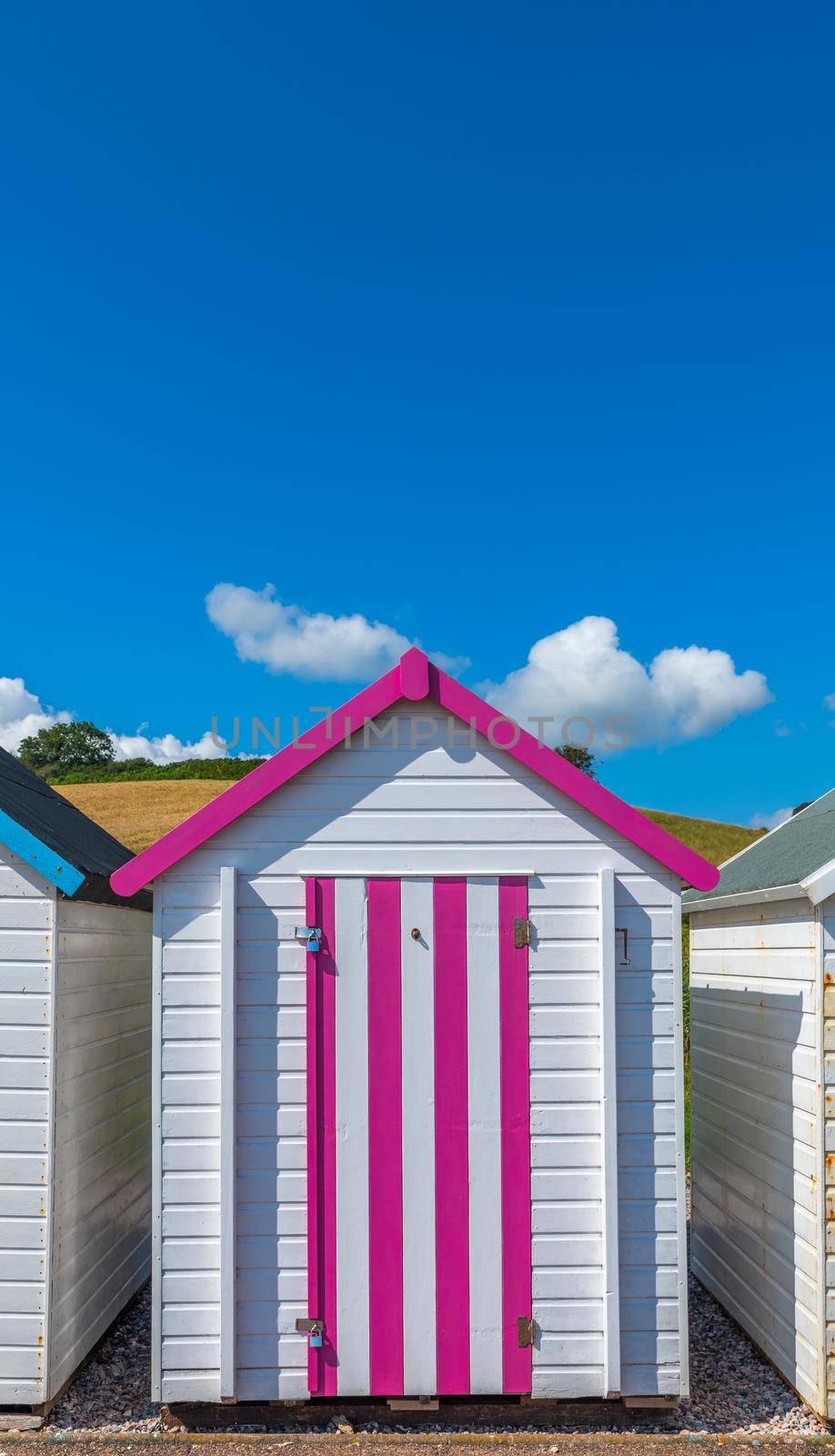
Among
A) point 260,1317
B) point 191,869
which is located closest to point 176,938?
point 191,869

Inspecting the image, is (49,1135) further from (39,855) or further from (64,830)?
(64,830)

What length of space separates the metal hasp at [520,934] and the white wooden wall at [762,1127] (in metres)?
1.64

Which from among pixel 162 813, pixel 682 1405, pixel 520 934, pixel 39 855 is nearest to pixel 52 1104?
pixel 39 855

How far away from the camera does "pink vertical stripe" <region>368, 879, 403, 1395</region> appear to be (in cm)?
537

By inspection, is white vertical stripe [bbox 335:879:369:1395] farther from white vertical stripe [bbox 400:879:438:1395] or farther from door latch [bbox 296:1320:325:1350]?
white vertical stripe [bbox 400:879:438:1395]

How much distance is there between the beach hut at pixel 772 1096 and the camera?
18.0ft

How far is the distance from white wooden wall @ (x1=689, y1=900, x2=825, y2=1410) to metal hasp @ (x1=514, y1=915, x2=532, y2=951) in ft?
5.37

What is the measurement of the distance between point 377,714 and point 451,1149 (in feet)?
8.00

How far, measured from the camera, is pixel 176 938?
555cm

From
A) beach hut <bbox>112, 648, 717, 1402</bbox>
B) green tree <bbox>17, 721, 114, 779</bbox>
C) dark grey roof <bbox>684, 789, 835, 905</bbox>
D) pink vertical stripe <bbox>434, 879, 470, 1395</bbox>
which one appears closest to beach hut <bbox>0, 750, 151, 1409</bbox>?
beach hut <bbox>112, 648, 717, 1402</bbox>

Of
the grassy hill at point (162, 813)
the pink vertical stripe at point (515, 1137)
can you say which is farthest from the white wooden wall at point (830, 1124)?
the grassy hill at point (162, 813)

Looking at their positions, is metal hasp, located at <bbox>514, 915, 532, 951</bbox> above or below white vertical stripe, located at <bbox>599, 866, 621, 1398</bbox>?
above

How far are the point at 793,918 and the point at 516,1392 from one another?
10.0 feet

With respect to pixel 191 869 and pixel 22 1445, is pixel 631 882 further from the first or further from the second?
pixel 22 1445
